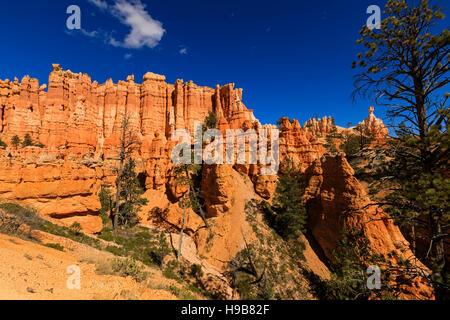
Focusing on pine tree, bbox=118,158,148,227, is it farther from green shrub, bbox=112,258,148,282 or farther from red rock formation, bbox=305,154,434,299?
red rock formation, bbox=305,154,434,299

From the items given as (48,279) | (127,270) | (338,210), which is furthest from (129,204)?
(338,210)

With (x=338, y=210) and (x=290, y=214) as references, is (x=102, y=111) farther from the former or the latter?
(x=338, y=210)

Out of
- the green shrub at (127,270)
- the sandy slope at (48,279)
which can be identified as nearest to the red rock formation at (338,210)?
the green shrub at (127,270)

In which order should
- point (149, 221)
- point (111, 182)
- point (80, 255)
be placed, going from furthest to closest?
point (111, 182), point (149, 221), point (80, 255)

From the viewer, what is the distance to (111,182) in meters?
25.4

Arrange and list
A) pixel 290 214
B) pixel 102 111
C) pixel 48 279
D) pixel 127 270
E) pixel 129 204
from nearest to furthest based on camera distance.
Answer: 1. pixel 48 279
2. pixel 127 270
3. pixel 290 214
4. pixel 129 204
5. pixel 102 111

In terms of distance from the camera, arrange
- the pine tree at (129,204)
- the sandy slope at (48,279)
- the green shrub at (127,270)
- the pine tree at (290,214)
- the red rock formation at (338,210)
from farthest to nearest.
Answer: the pine tree at (129,204) → the pine tree at (290,214) → the red rock formation at (338,210) → the green shrub at (127,270) → the sandy slope at (48,279)

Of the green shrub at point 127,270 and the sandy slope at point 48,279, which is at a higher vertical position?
the sandy slope at point 48,279

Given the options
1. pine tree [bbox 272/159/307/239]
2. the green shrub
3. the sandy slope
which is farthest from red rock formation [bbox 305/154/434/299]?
the sandy slope

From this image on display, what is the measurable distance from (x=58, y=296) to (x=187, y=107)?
52.7 m

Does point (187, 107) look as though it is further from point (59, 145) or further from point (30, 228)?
point (30, 228)

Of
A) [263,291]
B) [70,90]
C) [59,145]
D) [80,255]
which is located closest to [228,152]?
[263,291]

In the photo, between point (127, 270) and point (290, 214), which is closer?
point (127, 270)

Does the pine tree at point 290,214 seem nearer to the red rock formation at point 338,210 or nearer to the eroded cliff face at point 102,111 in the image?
the red rock formation at point 338,210
